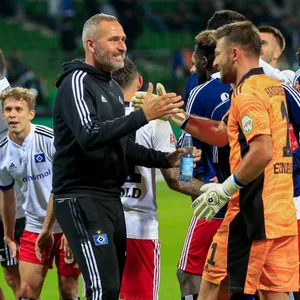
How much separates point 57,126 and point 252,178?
136cm

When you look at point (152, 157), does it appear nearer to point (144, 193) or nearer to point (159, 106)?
point (144, 193)

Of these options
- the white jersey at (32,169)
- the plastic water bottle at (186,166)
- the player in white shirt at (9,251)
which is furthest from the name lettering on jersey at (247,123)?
the player in white shirt at (9,251)

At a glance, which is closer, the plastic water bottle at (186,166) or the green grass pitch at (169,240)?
the plastic water bottle at (186,166)

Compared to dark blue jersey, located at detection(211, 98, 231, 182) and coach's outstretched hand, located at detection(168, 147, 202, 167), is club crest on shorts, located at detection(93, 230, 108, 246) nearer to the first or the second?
Answer: coach's outstretched hand, located at detection(168, 147, 202, 167)

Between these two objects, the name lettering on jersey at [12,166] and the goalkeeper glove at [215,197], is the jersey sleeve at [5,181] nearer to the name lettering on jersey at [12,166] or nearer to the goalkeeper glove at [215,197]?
the name lettering on jersey at [12,166]

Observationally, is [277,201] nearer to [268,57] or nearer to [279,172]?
[279,172]

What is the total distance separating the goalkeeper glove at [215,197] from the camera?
5.34 m

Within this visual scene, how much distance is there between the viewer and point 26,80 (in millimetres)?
21406

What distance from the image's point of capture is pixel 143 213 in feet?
21.1

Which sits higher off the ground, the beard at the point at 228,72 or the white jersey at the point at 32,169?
the beard at the point at 228,72

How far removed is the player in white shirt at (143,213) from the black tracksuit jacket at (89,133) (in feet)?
2.04

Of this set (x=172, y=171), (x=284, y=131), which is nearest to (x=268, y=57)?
(x=172, y=171)

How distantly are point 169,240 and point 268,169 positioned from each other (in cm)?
633

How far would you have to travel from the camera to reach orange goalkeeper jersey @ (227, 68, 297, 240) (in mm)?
5348
